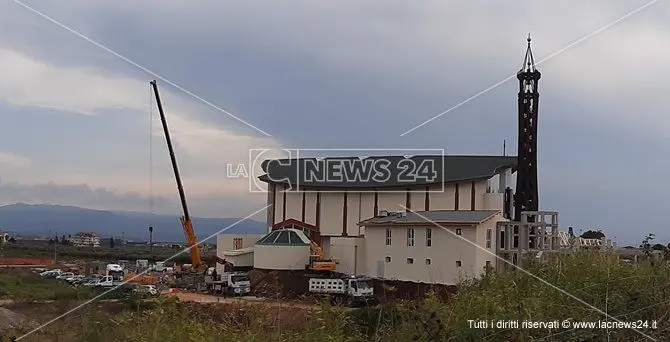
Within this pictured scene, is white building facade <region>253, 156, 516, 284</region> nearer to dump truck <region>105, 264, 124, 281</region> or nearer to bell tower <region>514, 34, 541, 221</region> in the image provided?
bell tower <region>514, 34, 541, 221</region>

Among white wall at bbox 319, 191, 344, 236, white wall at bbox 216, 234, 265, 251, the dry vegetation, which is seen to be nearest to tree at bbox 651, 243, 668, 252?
the dry vegetation

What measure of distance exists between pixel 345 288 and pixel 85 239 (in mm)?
64086

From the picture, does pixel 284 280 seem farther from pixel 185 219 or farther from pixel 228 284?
pixel 185 219

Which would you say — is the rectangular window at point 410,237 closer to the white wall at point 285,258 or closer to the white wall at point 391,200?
the white wall at point 285,258

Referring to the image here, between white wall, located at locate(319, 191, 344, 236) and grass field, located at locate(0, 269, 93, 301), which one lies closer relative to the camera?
grass field, located at locate(0, 269, 93, 301)

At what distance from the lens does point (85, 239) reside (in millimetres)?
77125

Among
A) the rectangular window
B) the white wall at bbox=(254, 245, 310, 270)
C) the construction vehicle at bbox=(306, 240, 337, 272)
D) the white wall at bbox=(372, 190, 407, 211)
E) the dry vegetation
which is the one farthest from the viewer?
the white wall at bbox=(372, 190, 407, 211)

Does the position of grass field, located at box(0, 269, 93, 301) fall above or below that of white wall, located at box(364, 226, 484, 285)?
below

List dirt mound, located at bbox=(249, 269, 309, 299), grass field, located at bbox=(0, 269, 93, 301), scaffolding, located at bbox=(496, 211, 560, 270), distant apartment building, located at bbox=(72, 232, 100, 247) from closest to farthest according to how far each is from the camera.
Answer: scaffolding, located at bbox=(496, 211, 560, 270)
grass field, located at bbox=(0, 269, 93, 301)
dirt mound, located at bbox=(249, 269, 309, 299)
distant apartment building, located at bbox=(72, 232, 100, 247)

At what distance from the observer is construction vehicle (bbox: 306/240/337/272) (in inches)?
938

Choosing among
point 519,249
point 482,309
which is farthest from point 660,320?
point 519,249

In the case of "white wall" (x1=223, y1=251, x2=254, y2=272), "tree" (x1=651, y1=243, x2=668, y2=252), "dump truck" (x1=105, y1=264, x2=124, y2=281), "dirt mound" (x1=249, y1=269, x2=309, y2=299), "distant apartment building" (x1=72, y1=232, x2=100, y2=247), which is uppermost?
"tree" (x1=651, y1=243, x2=668, y2=252)

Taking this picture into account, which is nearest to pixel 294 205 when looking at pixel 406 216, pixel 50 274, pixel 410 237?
pixel 406 216

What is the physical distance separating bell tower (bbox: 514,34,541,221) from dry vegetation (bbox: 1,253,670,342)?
17.1 meters
